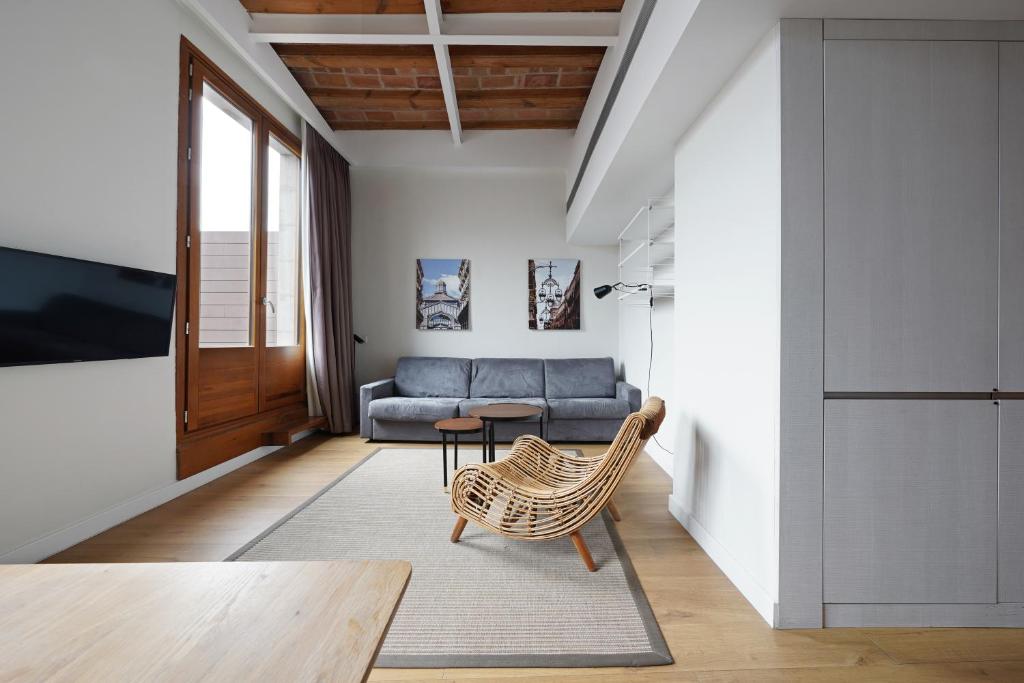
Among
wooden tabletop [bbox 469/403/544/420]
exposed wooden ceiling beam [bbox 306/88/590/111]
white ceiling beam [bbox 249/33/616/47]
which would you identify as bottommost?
wooden tabletop [bbox 469/403/544/420]

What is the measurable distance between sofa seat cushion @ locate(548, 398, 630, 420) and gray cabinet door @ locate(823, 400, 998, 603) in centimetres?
270

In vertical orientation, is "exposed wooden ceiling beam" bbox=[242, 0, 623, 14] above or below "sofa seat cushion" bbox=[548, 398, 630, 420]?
above

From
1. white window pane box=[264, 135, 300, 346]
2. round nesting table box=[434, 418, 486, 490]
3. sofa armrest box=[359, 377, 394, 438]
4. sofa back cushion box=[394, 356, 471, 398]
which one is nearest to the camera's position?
round nesting table box=[434, 418, 486, 490]

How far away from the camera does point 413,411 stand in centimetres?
→ 444

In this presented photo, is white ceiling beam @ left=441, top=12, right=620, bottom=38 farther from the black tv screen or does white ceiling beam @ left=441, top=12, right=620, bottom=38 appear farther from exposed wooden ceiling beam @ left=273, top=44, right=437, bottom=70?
the black tv screen

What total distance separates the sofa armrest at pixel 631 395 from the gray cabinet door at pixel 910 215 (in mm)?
2766

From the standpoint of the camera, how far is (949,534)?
169cm

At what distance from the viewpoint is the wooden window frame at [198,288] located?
299 centimetres

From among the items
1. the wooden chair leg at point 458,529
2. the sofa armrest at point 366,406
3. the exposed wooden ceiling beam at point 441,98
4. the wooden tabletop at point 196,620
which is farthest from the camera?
the sofa armrest at point 366,406

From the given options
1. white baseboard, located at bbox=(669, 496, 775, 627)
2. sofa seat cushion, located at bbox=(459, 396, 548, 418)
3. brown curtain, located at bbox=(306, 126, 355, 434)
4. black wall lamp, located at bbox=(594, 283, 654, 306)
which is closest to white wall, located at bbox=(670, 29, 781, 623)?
white baseboard, located at bbox=(669, 496, 775, 627)

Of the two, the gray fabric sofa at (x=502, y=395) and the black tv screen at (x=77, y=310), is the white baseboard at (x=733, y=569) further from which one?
the black tv screen at (x=77, y=310)

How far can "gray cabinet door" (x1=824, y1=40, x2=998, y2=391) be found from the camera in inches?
67.0

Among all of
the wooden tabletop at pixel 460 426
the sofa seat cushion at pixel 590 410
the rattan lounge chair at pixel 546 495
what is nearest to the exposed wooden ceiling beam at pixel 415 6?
the rattan lounge chair at pixel 546 495

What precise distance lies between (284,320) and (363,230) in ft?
4.97
